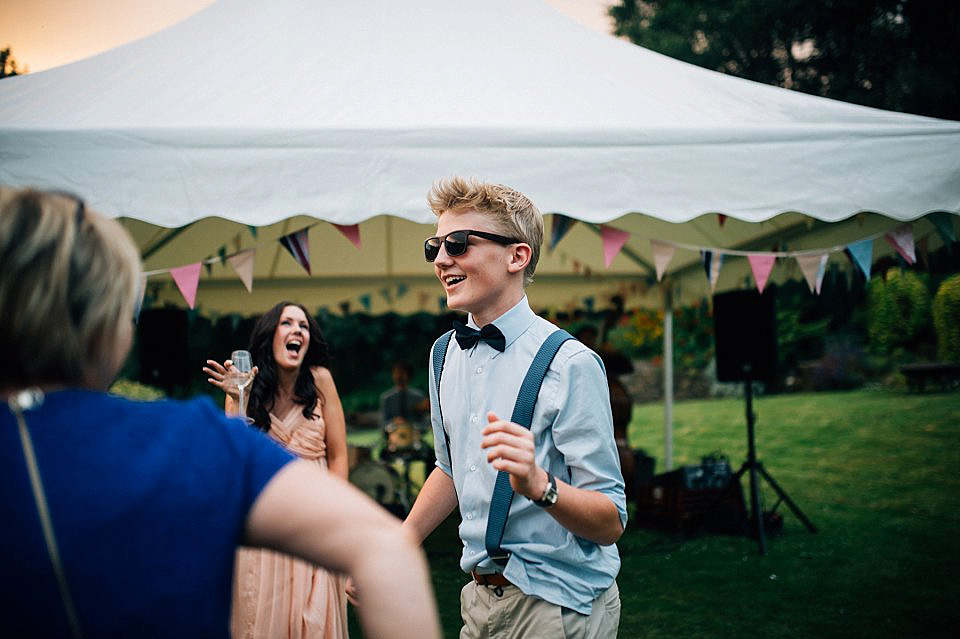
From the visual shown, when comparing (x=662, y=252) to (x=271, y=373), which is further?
(x=662, y=252)

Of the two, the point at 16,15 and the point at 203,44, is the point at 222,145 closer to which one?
the point at 203,44

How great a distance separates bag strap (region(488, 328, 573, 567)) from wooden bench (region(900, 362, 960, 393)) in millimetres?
13888

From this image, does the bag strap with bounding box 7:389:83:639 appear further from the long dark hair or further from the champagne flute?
the long dark hair

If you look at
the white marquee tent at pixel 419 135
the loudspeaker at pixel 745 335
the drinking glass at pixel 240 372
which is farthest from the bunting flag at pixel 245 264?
the loudspeaker at pixel 745 335

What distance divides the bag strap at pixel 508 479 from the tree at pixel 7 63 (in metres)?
7.42

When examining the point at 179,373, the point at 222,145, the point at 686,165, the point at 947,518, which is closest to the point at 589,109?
the point at 686,165

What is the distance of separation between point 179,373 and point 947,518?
6.86 metres

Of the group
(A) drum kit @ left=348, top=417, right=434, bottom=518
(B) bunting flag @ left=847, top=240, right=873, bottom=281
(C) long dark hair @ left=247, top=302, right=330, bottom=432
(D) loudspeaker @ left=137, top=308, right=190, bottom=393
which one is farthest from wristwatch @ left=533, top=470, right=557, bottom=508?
(D) loudspeaker @ left=137, top=308, right=190, bottom=393

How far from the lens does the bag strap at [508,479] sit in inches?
71.9

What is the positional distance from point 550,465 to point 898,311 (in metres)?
15.1

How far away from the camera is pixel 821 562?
209 inches

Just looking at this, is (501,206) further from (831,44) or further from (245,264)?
(831,44)

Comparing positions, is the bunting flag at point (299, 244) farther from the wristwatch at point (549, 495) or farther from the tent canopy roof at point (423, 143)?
the wristwatch at point (549, 495)

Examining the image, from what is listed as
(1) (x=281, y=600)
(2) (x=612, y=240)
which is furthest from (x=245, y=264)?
(2) (x=612, y=240)
